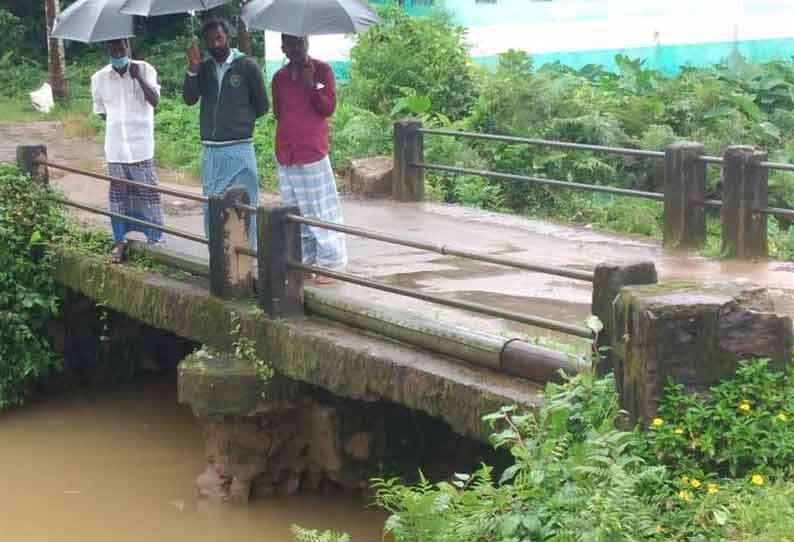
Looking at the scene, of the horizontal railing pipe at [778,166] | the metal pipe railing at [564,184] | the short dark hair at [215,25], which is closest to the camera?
the short dark hair at [215,25]

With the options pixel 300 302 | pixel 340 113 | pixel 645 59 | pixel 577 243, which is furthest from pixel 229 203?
pixel 645 59

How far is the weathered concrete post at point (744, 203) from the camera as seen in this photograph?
364 inches

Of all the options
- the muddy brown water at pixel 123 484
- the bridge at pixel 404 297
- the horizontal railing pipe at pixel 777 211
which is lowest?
the muddy brown water at pixel 123 484

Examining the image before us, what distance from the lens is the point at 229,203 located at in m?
8.10

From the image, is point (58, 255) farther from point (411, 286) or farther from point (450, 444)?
point (450, 444)

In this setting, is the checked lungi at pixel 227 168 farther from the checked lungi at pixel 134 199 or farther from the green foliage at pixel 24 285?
the green foliage at pixel 24 285

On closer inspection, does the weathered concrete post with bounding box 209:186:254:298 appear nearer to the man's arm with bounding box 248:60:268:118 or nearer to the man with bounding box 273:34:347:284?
the man with bounding box 273:34:347:284

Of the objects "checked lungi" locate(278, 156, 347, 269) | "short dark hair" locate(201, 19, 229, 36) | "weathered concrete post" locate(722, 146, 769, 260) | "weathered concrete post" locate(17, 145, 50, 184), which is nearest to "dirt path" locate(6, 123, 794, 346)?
"weathered concrete post" locate(722, 146, 769, 260)

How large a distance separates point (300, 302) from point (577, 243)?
131 inches

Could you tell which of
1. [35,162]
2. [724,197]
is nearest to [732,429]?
[724,197]

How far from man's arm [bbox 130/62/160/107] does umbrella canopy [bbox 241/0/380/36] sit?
136 centimetres

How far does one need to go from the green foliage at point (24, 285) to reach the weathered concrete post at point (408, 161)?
339 centimetres

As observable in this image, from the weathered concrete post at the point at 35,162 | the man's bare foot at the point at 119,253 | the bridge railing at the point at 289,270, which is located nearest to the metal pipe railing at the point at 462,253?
the bridge railing at the point at 289,270

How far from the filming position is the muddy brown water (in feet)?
26.3
